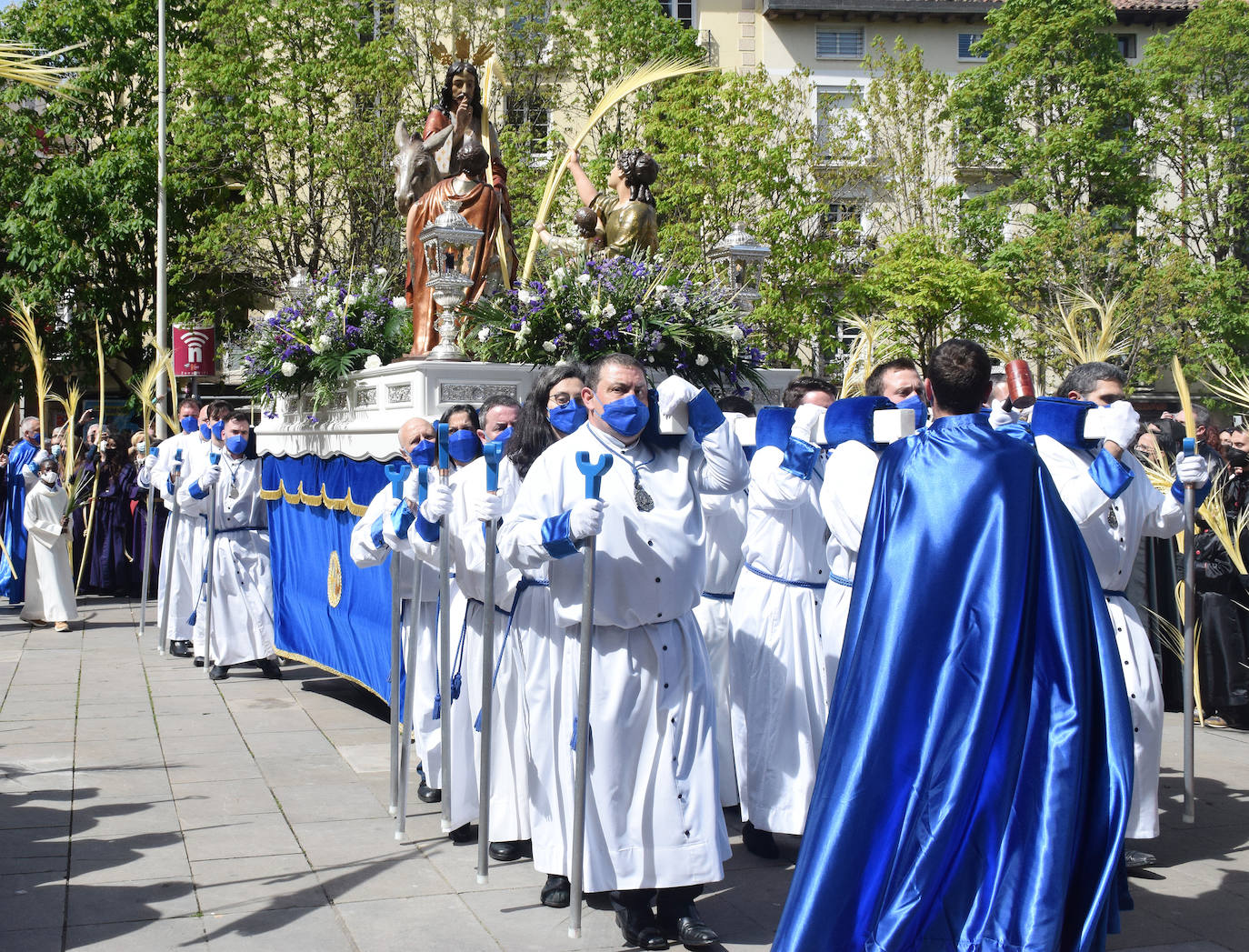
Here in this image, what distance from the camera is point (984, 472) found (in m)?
3.84

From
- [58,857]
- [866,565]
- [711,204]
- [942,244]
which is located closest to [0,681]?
[58,857]

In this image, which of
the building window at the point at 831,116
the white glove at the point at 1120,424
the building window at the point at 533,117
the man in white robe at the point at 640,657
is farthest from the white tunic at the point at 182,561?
the building window at the point at 831,116

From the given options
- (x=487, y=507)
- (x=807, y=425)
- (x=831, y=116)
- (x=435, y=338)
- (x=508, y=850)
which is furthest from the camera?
(x=831, y=116)

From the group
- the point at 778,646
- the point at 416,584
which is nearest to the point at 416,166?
the point at 416,584

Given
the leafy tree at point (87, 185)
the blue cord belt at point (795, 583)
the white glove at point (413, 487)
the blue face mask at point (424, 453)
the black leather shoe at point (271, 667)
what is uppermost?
the leafy tree at point (87, 185)

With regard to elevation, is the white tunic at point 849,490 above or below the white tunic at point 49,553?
above

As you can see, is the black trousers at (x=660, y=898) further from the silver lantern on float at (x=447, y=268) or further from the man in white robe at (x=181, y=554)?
the man in white robe at (x=181, y=554)

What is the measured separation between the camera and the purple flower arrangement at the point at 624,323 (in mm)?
8422

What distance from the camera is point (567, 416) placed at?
532 cm

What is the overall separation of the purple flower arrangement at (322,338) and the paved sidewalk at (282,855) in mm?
2626

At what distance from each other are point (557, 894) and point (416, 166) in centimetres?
776

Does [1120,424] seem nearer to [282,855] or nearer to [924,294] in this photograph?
[282,855]

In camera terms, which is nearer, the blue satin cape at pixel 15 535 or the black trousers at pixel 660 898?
the black trousers at pixel 660 898

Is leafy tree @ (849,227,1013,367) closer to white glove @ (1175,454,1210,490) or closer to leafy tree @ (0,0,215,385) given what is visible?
leafy tree @ (0,0,215,385)
